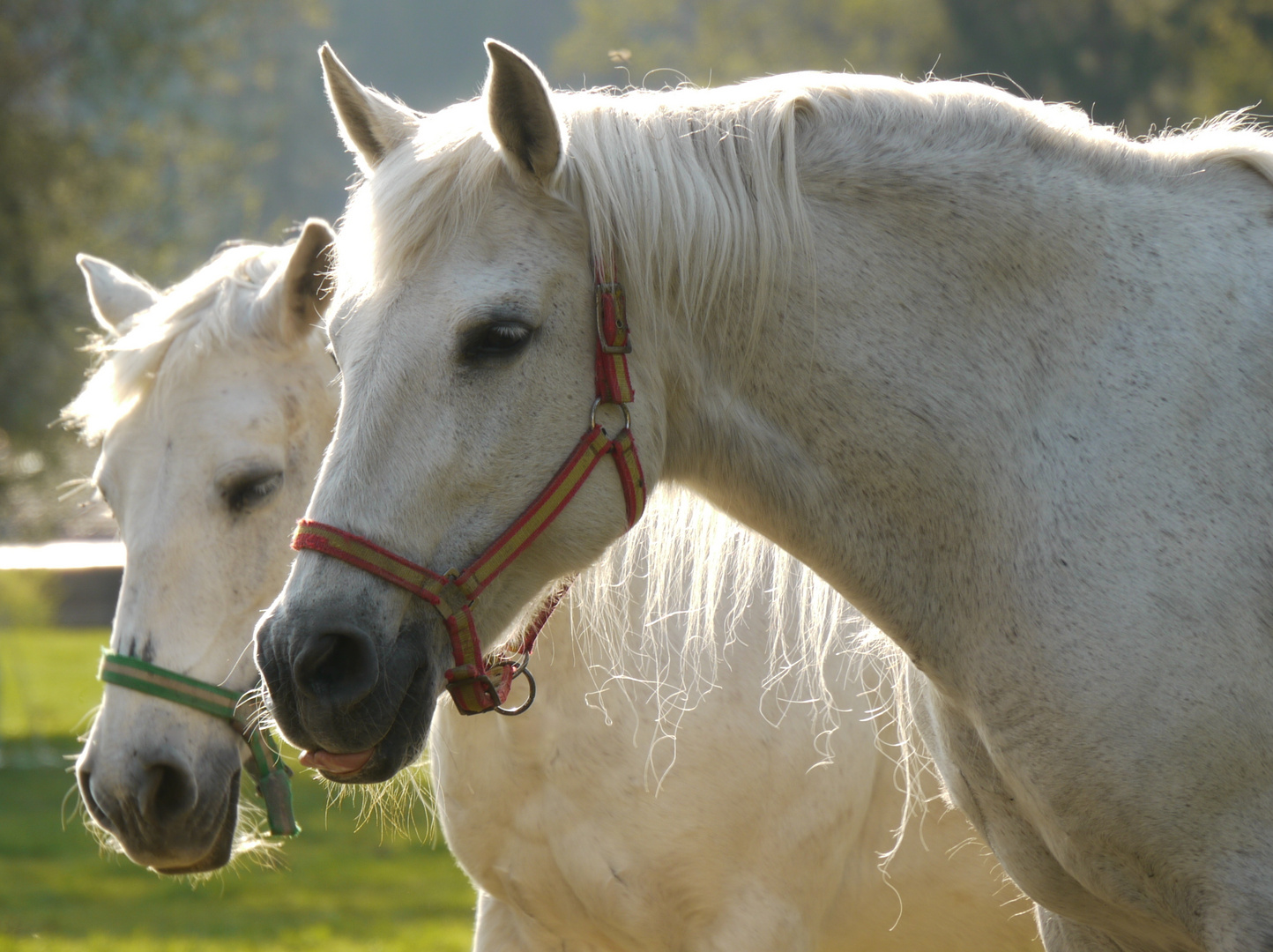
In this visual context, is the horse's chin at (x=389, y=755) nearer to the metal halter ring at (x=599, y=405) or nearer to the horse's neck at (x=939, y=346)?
the metal halter ring at (x=599, y=405)

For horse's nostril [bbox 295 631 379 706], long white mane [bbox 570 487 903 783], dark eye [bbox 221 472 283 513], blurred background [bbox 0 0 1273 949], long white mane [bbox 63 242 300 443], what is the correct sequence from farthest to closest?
blurred background [bbox 0 0 1273 949] → long white mane [bbox 63 242 300 443] → dark eye [bbox 221 472 283 513] → long white mane [bbox 570 487 903 783] → horse's nostril [bbox 295 631 379 706]

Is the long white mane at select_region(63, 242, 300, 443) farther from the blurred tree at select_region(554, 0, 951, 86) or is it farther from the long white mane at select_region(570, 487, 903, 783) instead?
the blurred tree at select_region(554, 0, 951, 86)

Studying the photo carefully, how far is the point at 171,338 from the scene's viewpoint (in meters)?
3.11

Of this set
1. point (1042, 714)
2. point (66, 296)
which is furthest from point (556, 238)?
point (66, 296)

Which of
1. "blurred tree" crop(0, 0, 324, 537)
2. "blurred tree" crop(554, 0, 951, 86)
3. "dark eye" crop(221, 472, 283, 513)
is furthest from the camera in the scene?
"blurred tree" crop(554, 0, 951, 86)

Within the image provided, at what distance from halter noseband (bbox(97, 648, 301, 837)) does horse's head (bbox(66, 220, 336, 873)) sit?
0.02 metres

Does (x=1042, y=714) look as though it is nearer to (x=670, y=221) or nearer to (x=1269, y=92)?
(x=670, y=221)

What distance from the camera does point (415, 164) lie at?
192 centimetres

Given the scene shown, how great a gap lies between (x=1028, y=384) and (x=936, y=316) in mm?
178

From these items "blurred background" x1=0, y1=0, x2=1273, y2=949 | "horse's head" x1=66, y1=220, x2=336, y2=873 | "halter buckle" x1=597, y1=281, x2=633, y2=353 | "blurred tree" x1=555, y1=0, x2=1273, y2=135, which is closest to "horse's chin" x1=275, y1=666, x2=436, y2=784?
"halter buckle" x1=597, y1=281, x2=633, y2=353

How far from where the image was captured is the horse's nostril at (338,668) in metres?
1.72

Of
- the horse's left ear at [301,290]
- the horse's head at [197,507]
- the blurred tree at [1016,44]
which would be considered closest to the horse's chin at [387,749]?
the horse's head at [197,507]

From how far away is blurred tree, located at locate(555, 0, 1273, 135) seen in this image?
1577 cm

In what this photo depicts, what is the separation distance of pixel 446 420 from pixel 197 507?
1389mm
